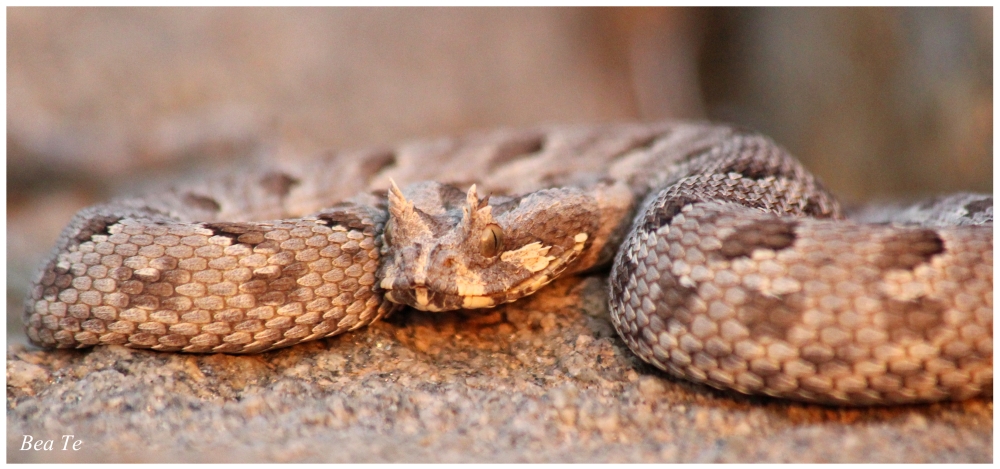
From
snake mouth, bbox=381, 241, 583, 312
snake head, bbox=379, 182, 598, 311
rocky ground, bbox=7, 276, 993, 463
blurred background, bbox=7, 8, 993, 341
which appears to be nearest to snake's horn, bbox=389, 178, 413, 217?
snake head, bbox=379, 182, 598, 311

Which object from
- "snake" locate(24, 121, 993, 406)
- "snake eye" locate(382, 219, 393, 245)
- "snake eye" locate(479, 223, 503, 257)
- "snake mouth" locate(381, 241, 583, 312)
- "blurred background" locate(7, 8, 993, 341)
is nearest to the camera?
"snake" locate(24, 121, 993, 406)

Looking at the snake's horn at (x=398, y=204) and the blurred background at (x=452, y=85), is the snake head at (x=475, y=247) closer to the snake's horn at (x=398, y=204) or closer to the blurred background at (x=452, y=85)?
the snake's horn at (x=398, y=204)

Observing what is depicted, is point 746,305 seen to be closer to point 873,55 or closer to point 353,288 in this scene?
point 353,288

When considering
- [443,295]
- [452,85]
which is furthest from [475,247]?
[452,85]

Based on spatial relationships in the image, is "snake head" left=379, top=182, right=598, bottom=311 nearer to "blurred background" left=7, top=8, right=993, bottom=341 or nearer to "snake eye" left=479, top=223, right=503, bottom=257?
"snake eye" left=479, top=223, right=503, bottom=257

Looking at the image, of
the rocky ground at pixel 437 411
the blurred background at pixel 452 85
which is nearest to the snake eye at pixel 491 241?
the rocky ground at pixel 437 411

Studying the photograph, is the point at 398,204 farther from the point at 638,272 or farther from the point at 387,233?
the point at 638,272
